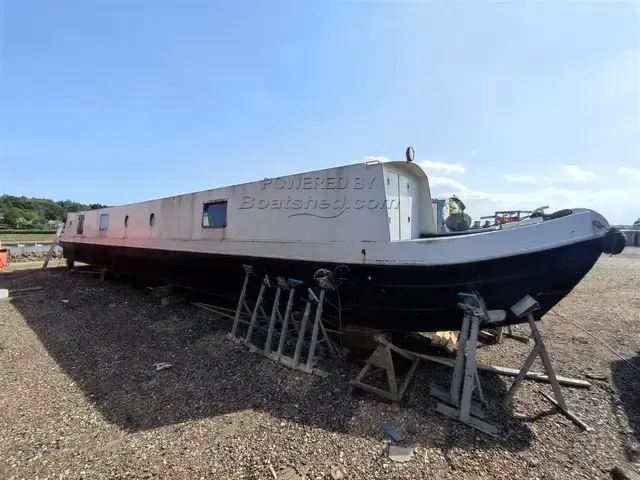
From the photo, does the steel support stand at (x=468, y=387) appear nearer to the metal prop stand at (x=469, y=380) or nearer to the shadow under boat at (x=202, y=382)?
the metal prop stand at (x=469, y=380)

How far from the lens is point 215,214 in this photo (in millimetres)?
7078

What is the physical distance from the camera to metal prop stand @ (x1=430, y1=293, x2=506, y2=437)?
3.63 meters

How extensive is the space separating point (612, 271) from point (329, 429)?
1951 centimetres

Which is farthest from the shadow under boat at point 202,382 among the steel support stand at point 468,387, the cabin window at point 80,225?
the cabin window at point 80,225

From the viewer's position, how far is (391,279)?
448 cm

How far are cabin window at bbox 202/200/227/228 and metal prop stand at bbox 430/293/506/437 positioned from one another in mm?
4991

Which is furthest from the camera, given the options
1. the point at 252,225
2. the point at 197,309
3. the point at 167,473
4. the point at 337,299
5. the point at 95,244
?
the point at 95,244

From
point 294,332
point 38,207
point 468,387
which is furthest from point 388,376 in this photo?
point 38,207

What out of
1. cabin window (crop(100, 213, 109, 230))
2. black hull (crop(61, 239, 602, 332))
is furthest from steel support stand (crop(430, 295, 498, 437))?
cabin window (crop(100, 213, 109, 230))

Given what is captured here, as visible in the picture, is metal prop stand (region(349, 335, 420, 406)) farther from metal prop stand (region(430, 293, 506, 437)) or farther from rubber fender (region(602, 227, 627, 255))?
rubber fender (region(602, 227, 627, 255))

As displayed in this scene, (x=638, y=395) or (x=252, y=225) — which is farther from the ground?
(x=252, y=225)

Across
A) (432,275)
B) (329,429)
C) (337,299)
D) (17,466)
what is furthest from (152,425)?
(432,275)

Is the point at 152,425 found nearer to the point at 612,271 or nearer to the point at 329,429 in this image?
the point at 329,429

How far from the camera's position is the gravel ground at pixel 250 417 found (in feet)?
9.86
